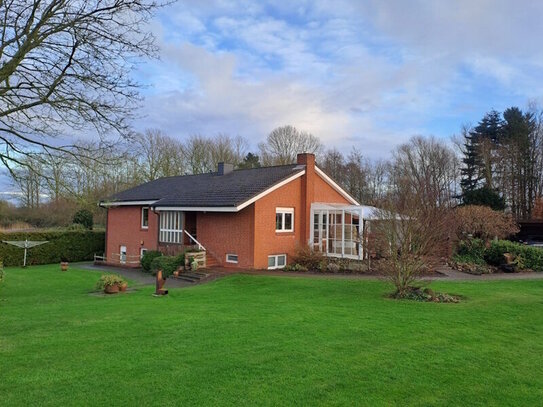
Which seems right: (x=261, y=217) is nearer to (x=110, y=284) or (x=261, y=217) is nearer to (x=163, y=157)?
(x=110, y=284)

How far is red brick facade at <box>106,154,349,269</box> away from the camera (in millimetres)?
20094

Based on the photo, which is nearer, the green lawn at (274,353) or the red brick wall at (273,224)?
the green lawn at (274,353)

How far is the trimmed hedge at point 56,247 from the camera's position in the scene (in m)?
28.4

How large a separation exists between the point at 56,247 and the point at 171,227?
11943 mm

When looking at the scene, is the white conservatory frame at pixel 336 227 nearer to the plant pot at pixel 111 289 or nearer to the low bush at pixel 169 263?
the low bush at pixel 169 263

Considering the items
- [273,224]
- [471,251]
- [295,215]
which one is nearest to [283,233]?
[273,224]

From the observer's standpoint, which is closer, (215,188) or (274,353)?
(274,353)

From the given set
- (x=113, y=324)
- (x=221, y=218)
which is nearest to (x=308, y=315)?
(x=113, y=324)

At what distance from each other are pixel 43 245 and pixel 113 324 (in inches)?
995

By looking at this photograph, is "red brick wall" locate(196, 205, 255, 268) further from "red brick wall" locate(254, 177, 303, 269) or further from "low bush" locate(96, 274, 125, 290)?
"low bush" locate(96, 274, 125, 290)

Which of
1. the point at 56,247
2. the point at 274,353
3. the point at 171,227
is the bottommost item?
the point at 274,353

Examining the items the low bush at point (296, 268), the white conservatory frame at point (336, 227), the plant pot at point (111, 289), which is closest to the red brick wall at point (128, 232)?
the low bush at point (296, 268)

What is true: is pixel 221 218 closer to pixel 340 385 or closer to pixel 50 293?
pixel 50 293

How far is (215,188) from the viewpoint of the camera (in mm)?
23844
